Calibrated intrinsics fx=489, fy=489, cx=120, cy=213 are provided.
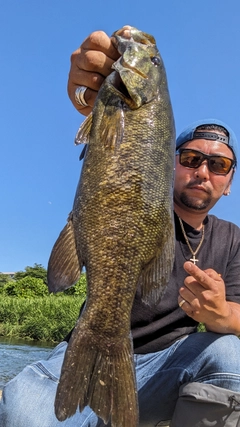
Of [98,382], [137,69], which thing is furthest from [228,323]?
[137,69]

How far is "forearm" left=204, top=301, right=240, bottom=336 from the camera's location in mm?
2777

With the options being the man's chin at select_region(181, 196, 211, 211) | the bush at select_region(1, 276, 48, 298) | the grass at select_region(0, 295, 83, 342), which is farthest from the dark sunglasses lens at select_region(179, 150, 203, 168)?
the bush at select_region(1, 276, 48, 298)

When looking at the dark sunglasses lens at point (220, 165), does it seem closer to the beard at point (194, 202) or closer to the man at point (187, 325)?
the man at point (187, 325)

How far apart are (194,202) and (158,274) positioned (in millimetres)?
1653

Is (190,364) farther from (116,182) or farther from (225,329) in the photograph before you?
(116,182)

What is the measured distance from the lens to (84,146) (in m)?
2.34

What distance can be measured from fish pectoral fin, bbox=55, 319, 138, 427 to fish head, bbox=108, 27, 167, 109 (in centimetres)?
111

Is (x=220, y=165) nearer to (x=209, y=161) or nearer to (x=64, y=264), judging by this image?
(x=209, y=161)

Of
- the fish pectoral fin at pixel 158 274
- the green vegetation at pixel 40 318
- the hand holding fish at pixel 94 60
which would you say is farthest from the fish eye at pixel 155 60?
the green vegetation at pixel 40 318

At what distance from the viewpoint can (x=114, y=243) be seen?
7.08ft

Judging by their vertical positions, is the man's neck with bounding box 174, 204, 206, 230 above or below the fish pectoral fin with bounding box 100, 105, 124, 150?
below

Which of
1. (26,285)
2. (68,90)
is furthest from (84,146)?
(26,285)

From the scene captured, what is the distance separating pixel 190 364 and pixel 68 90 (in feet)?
5.99

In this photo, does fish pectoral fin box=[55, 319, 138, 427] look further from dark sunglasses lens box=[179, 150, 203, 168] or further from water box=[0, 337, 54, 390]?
water box=[0, 337, 54, 390]
